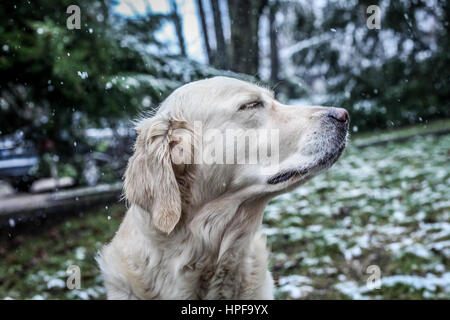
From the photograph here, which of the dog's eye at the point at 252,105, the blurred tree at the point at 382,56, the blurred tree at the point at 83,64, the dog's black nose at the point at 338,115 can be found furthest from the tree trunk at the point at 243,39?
the dog's black nose at the point at 338,115

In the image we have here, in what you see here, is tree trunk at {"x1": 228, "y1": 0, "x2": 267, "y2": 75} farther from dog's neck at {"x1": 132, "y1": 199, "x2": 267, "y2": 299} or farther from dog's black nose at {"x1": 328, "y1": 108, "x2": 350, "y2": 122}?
dog's neck at {"x1": 132, "y1": 199, "x2": 267, "y2": 299}

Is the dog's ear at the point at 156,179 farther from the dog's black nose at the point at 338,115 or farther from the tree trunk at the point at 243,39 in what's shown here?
the tree trunk at the point at 243,39

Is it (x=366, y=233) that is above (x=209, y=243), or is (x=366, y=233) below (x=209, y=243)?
below

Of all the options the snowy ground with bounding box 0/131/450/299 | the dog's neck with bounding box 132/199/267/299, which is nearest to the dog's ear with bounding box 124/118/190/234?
the dog's neck with bounding box 132/199/267/299

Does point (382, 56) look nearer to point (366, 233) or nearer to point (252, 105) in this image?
point (366, 233)

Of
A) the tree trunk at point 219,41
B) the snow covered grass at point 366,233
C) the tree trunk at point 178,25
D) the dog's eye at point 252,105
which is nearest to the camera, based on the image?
the dog's eye at point 252,105

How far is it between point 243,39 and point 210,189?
4.28m

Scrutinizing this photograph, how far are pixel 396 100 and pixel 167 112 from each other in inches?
368

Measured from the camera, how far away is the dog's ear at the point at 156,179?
2.09 meters

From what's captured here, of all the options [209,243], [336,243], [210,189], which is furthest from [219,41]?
[209,243]

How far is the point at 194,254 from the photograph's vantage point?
7.22ft

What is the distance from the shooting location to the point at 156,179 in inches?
85.6
